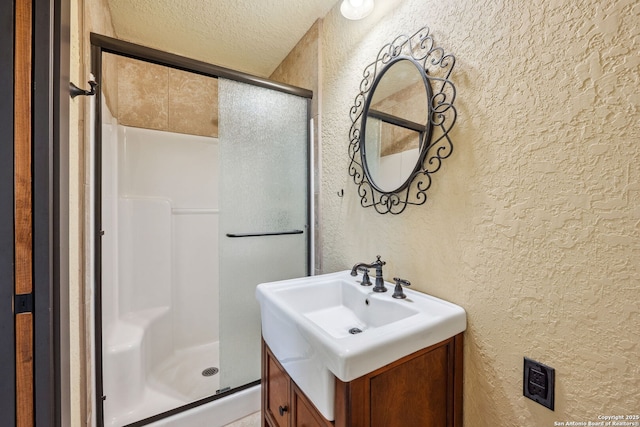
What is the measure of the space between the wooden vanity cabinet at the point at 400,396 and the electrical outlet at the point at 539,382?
18 centimetres

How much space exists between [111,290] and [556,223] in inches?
83.1

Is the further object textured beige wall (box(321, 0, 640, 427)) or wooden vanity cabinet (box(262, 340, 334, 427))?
wooden vanity cabinet (box(262, 340, 334, 427))

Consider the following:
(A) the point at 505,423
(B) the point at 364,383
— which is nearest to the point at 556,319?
(A) the point at 505,423

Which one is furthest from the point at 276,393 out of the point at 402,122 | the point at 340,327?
the point at 402,122

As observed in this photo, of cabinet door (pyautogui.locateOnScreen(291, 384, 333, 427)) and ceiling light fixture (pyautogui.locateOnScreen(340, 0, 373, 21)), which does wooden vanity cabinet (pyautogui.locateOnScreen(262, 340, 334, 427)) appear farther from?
ceiling light fixture (pyautogui.locateOnScreen(340, 0, 373, 21))

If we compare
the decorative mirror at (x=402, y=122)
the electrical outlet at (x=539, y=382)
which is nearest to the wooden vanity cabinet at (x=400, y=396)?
the electrical outlet at (x=539, y=382)

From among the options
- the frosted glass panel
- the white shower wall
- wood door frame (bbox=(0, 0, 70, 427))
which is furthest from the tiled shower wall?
wood door frame (bbox=(0, 0, 70, 427))

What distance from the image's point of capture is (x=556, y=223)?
64cm

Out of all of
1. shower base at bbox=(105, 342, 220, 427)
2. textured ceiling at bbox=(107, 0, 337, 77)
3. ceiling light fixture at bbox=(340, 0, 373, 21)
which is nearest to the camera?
ceiling light fixture at bbox=(340, 0, 373, 21)

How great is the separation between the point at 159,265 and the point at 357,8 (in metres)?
1.97

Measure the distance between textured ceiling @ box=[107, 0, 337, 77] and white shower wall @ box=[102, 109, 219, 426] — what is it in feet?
1.97

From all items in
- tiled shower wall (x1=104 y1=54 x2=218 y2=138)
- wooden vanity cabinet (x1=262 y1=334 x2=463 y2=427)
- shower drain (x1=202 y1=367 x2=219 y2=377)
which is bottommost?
shower drain (x1=202 y1=367 x2=219 y2=377)

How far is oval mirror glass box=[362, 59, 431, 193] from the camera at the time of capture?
99cm

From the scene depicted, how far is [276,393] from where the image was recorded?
1019 mm
